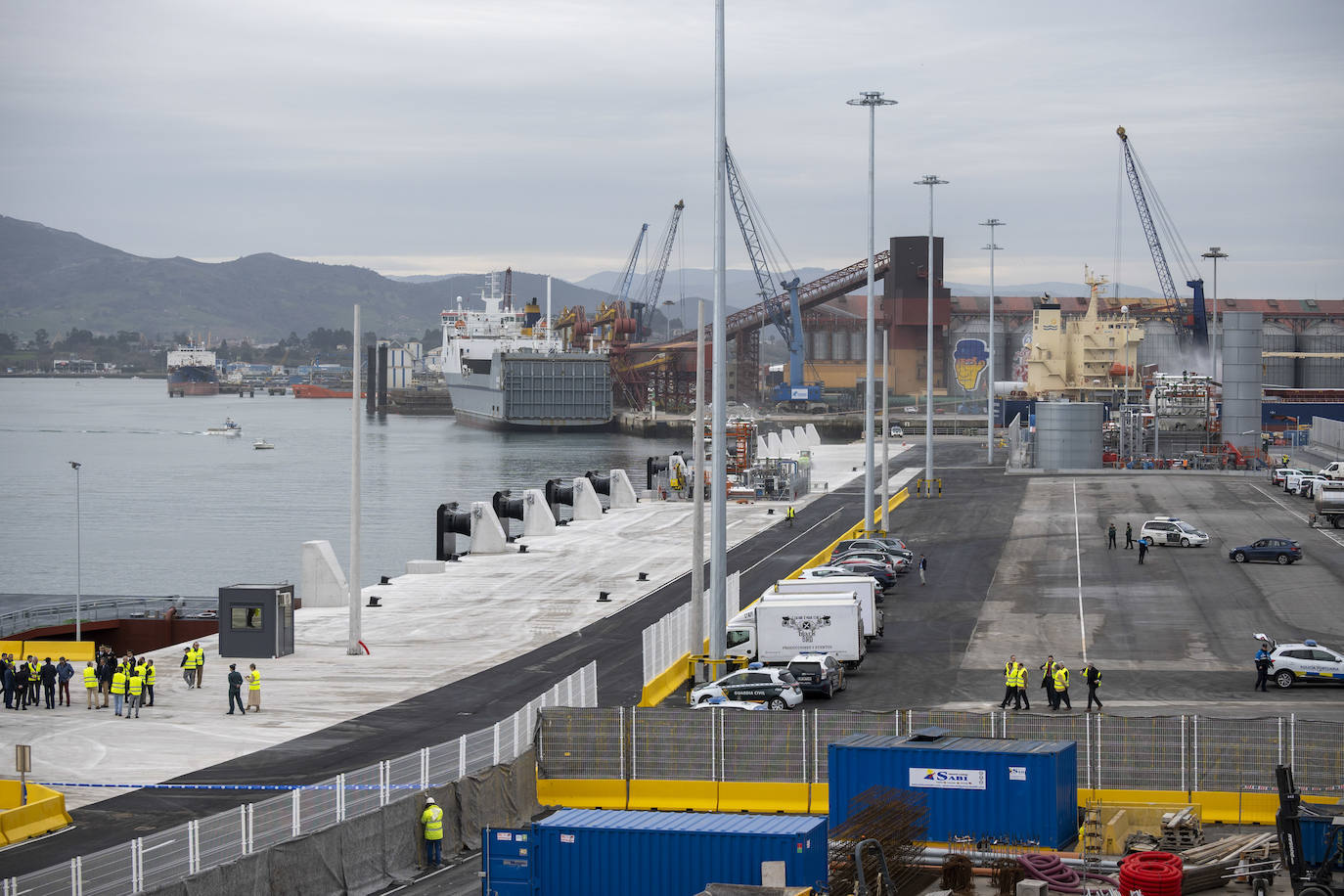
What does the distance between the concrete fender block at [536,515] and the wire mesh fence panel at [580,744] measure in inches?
1744

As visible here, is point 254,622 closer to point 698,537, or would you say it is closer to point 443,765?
point 698,537

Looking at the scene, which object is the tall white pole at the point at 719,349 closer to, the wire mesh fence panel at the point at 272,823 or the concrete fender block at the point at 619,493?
the wire mesh fence panel at the point at 272,823

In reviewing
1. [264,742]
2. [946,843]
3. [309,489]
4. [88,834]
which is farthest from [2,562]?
[946,843]

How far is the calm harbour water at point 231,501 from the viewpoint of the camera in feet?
272

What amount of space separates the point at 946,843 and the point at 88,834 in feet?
44.9

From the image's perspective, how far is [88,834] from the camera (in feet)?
77.4

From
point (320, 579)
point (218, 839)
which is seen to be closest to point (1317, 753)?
point (218, 839)

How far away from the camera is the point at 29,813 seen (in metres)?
23.7

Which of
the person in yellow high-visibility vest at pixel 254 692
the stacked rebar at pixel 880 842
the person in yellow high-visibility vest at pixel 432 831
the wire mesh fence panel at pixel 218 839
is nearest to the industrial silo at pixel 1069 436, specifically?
the person in yellow high-visibility vest at pixel 254 692

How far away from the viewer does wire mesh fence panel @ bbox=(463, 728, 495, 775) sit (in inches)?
978

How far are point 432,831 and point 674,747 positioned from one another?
16.9 feet

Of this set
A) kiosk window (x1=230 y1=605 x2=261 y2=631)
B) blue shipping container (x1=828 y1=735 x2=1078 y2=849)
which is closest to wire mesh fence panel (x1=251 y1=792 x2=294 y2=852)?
blue shipping container (x1=828 y1=735 x2=1078 y2=849)

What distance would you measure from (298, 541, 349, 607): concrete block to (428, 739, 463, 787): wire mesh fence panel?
83.6ft

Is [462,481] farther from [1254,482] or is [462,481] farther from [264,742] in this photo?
[264,742]
